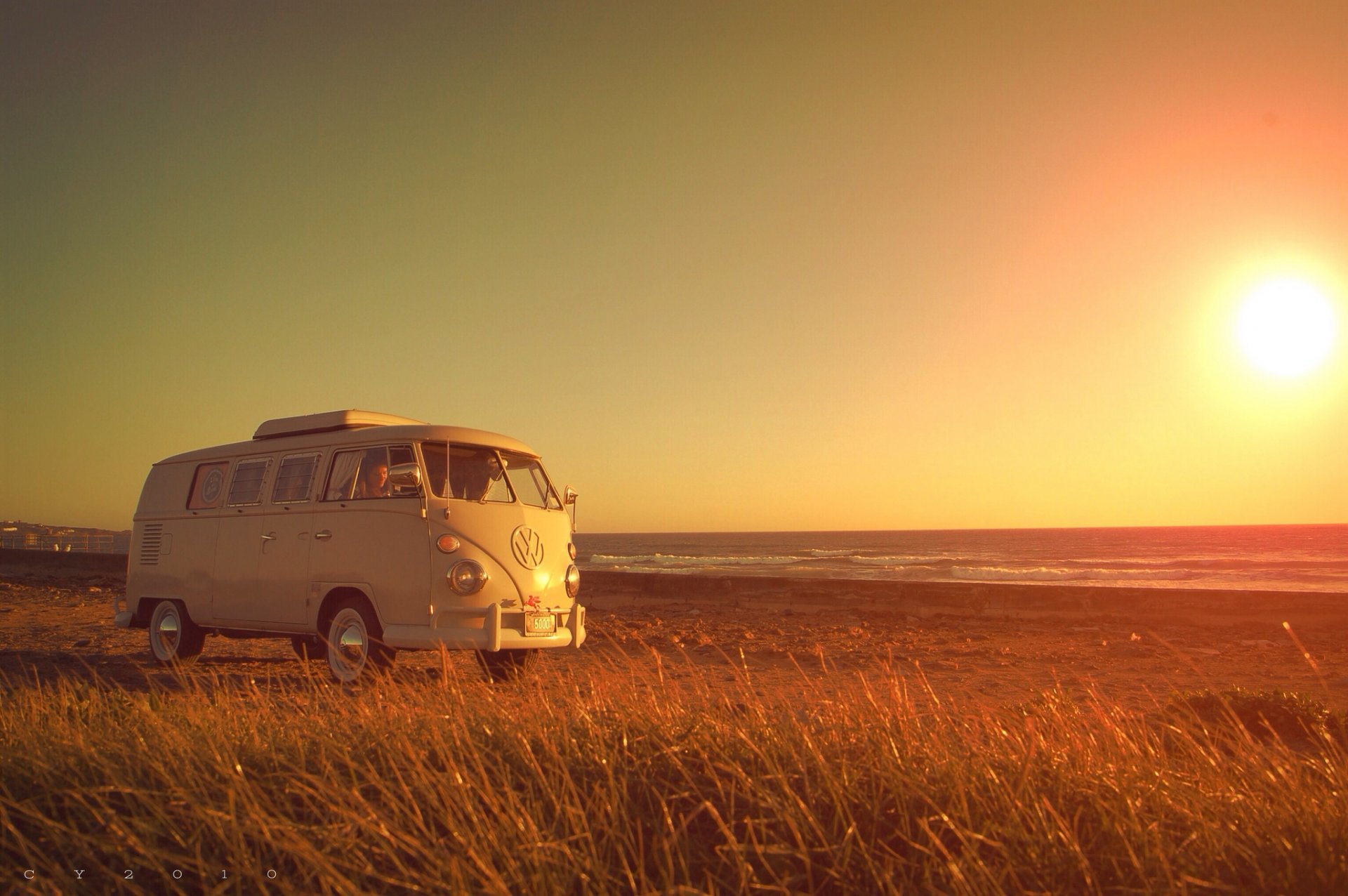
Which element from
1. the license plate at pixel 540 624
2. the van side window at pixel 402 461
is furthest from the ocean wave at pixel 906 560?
the van side window at pixel 402 461

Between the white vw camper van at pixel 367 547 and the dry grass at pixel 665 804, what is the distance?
359 centimetres

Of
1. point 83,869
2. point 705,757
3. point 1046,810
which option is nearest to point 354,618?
point 83,869

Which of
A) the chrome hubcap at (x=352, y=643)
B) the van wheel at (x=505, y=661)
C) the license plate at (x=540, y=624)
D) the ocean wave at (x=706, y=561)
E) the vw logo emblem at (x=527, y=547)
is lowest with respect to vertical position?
the ocean wave at (x=706, y=561)

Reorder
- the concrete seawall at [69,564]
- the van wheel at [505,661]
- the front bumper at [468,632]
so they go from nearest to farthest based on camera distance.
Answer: the front bumper at [468,632] < the van wheel at [505,661] < the concrete seawall at [69,564]

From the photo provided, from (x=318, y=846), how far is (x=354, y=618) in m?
5.70

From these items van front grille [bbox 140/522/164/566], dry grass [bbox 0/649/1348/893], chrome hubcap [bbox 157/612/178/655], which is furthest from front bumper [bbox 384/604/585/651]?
van front grille [bbox 140/522/164/566]

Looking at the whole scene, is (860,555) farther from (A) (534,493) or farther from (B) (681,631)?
(A) (534,493)

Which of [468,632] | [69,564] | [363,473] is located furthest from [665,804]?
[69,564]

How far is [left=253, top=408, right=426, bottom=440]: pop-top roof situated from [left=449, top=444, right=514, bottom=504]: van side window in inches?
19.3

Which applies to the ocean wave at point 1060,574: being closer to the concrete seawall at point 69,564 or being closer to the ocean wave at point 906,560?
the ocean wave at point 906,560

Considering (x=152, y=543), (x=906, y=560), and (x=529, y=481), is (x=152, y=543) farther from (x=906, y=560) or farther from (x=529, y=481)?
(x=906, y=560)

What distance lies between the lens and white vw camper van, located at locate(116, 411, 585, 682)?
8352 mm

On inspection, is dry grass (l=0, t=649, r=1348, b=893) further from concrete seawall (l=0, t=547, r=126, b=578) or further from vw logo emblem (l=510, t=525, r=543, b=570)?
concrete seawall (l=0, t=547, r=126, b=578)

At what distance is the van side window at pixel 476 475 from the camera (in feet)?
29.5
